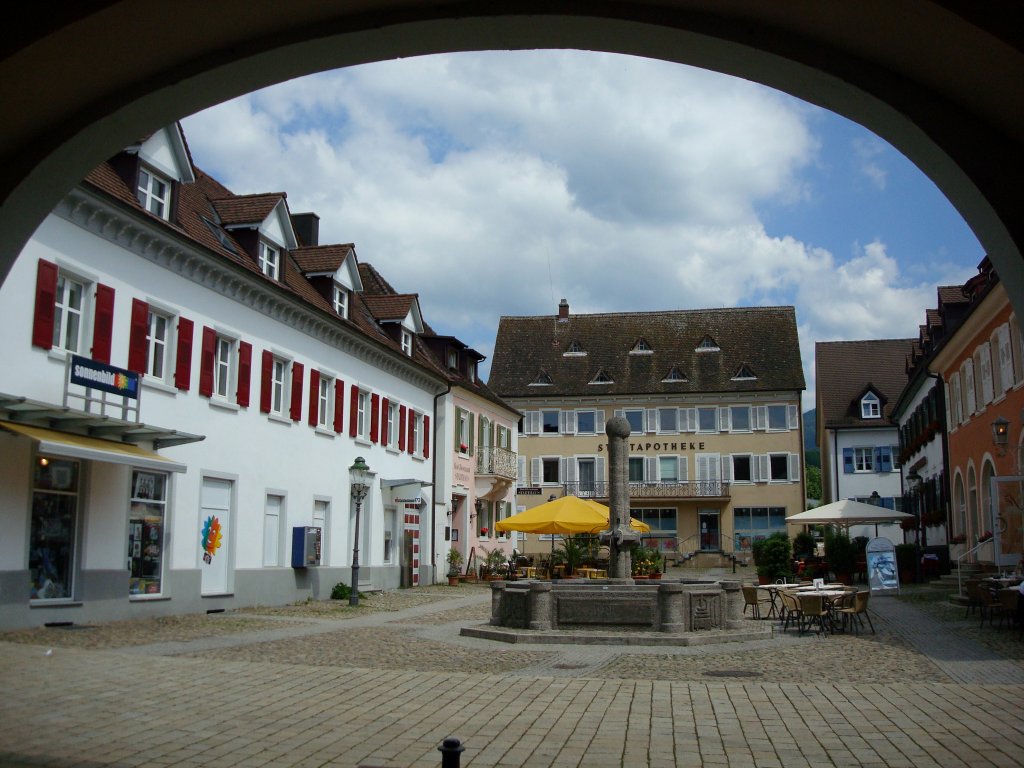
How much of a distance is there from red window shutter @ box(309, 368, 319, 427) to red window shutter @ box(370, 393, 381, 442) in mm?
3926

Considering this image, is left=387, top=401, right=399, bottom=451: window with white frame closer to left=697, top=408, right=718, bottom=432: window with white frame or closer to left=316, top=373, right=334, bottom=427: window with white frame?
left=316, top=373, right=334, bottom=427: window with white frame

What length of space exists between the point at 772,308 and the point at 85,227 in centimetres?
4924

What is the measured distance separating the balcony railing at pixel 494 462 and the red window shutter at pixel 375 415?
10.4 meters

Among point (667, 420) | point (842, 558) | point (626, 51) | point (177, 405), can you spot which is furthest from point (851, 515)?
point (667, 420)

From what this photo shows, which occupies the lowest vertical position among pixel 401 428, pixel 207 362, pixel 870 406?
pixel 401 428

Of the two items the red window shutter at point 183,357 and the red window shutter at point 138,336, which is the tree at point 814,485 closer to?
the red window shutter at point 183,357

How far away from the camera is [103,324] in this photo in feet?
58.0

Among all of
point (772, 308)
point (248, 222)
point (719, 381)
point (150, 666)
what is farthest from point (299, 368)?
point (772, 308)

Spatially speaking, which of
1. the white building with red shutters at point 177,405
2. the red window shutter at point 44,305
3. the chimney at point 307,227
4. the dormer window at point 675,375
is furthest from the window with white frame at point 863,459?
the red window shutter at point 44,305

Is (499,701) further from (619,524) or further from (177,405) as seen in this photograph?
(177,405)

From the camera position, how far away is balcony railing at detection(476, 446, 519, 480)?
134 feet

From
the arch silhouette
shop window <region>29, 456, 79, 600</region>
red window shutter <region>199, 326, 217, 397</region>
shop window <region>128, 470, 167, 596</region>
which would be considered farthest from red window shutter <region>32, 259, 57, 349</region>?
the arch silhouette

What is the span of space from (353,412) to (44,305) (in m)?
13.4

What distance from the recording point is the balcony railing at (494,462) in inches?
1613
